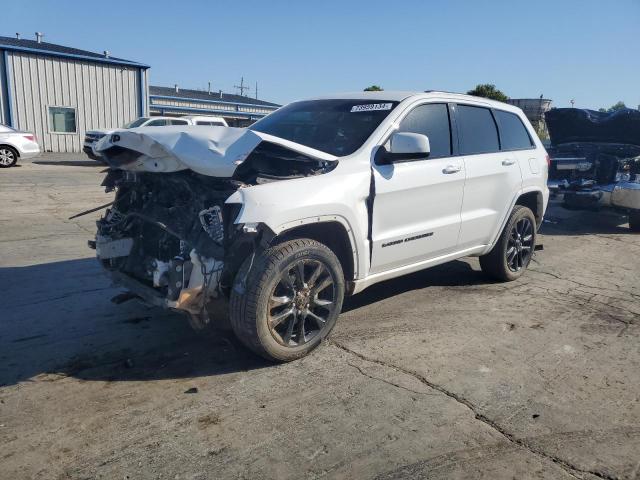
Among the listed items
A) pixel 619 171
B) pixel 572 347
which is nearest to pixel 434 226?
pixel 572 347

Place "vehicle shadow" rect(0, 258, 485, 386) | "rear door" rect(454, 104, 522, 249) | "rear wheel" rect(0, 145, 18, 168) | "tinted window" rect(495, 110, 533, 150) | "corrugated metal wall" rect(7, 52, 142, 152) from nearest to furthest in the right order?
"vehicle shadow" rect(0, 258, 485, 386) → "rear door" rect(454, 104, 522, 249) → "tinted window" rect(495, 110, 533, 150) → "rear wheel" rect(0, 145, 18, 168) → "corrugated metal wall" rect(7, 52, 142, 152)

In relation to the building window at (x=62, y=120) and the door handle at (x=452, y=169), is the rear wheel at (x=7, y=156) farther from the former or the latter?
the door handle at (x=452, y=169)

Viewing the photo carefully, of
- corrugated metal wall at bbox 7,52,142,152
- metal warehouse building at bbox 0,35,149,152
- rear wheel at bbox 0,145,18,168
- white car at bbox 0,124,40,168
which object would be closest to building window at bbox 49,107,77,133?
metal warehouse building at bbox 0,35,149,152

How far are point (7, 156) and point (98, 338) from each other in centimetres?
1528

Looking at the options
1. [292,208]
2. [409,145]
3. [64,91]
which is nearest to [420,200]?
[409,145]

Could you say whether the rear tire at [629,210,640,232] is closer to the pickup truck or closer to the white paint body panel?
the pickup truck

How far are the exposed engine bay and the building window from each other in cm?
2243

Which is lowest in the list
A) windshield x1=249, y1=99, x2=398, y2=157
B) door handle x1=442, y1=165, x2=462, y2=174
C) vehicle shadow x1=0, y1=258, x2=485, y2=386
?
vehicle shadow x1=0, y1=258, x2=485, y2=386

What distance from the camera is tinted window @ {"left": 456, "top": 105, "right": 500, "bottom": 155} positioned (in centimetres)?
514

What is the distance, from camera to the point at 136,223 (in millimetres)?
4117

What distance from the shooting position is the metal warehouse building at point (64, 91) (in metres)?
23.8

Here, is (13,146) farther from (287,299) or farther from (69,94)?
(287,299)

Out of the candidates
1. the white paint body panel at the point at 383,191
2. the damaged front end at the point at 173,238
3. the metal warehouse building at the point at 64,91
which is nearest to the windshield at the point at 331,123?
the white paint body panel at the point at 383,191

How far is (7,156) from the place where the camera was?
16.8 meters
